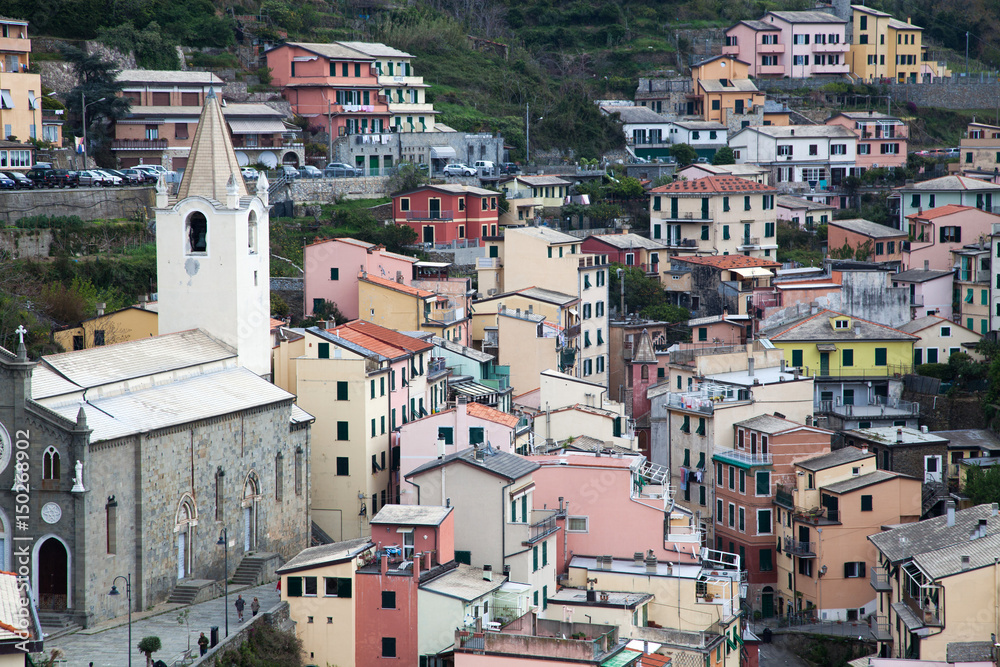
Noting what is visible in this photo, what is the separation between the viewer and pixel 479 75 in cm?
11275

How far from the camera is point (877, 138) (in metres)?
107

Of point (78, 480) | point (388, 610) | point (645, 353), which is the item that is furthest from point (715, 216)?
point (78, 480)

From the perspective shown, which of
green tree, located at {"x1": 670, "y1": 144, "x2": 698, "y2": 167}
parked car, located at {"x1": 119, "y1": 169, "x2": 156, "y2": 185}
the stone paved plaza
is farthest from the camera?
green tree, located at {"x1": 670, "y1": 144, "x2": 698, "y2": 167}

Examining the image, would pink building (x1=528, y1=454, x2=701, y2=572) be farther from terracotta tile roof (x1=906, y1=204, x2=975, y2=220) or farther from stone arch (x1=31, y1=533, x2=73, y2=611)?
terracotta tile roof (x1=906, y1=204, x2=975, y2=220)

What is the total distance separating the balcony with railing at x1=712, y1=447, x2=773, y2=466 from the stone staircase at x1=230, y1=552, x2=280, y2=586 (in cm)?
1896

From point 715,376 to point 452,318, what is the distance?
468 inches

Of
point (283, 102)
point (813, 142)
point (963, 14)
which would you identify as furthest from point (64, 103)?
point (963, 14)

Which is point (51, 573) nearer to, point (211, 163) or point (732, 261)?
point (211, 163)

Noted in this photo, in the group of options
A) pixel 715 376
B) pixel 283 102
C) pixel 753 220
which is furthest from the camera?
pixel 283 102

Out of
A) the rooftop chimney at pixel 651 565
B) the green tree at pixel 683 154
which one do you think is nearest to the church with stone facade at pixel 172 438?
the rooftop chimney at pixel 651 565

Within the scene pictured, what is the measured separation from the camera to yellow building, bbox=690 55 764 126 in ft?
370

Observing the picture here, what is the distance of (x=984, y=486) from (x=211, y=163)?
30.3 metres

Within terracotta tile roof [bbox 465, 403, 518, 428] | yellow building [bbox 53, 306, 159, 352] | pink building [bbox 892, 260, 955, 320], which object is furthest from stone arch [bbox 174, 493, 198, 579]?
pink building [bbox 892, 260, 955, 320]

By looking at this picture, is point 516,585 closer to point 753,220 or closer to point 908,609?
point 908,609
